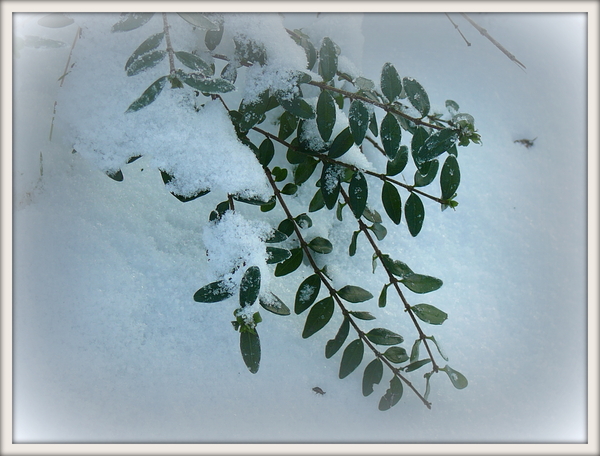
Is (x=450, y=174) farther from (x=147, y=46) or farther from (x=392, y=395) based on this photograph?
(x=147, y=46)

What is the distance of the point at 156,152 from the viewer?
0.81 meters

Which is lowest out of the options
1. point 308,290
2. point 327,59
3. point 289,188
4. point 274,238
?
point 308,290

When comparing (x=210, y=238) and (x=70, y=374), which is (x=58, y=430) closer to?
(x=70, y=374)

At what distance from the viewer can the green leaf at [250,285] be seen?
0.74 meters

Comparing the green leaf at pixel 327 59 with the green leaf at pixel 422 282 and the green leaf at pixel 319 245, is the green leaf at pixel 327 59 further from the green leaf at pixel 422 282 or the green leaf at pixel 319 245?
the green leaf at pixel 422 282

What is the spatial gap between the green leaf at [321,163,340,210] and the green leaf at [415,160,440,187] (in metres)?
Result: 0.16

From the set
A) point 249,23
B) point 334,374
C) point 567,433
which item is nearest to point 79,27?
point 249,23

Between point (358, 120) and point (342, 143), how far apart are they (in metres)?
0.06

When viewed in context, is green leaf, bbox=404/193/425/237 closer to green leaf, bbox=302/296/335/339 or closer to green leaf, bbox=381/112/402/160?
green leaf, bbox=381/112/402/160

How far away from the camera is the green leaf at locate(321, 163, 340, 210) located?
88cm

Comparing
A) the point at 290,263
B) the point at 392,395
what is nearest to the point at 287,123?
the point at 290,263

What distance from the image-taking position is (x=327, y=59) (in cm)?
85

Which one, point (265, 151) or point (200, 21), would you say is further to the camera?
point (265, 151)

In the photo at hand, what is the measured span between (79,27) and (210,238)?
1.89ft
